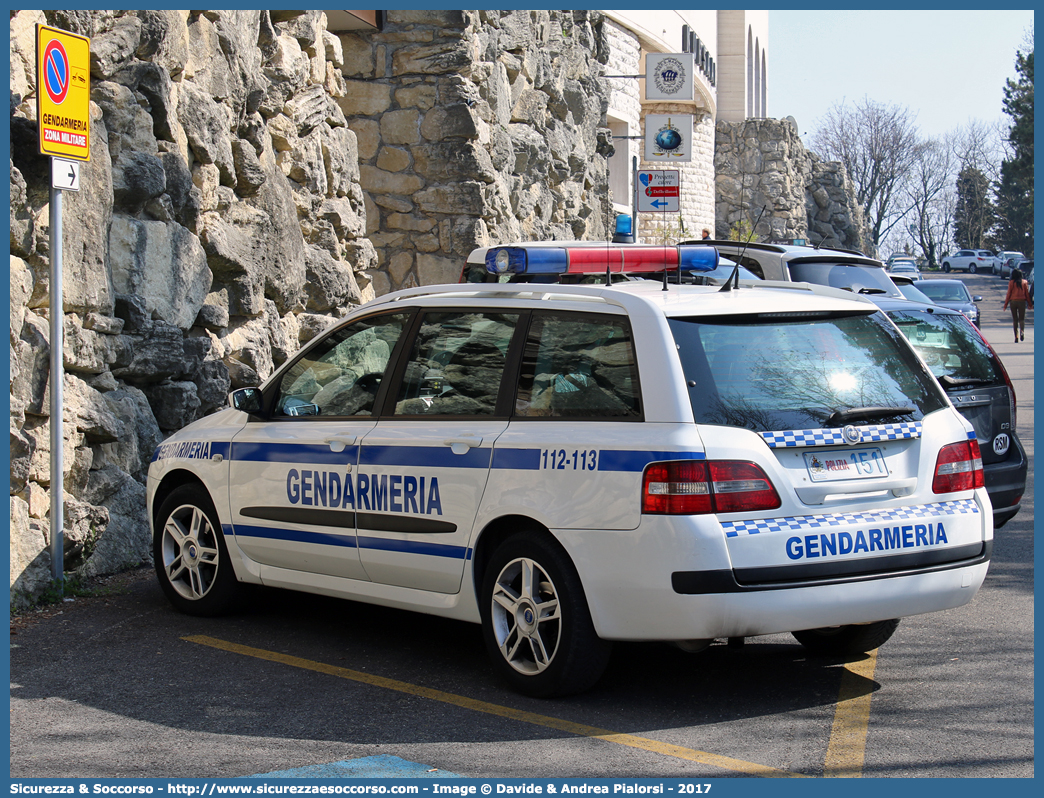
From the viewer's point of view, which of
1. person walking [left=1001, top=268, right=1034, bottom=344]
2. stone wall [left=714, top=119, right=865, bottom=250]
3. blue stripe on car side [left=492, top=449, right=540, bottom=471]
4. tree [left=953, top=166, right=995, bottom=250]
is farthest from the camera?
tree [left=953, top=166, right=995, bottom=250]

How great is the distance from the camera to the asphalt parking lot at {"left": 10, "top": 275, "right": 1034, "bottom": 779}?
451 centimetres

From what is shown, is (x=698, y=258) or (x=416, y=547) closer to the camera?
(x=416, y=547)

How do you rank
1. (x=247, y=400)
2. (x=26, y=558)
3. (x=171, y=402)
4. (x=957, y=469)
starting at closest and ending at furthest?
(x=957, y=469), (x=247, y=400), (x=26, y=558), (x=171, y=402)

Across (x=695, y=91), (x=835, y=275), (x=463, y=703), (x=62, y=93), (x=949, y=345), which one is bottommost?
(x=463, y=703)

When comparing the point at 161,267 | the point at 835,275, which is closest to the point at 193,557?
the point at 161,267

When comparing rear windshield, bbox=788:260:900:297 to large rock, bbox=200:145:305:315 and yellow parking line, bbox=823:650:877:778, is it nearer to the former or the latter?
large rock, bbox=200:145:305:315

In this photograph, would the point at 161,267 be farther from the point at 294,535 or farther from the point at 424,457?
the point at 424,457

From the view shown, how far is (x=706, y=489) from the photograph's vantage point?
A: 15.5 feet

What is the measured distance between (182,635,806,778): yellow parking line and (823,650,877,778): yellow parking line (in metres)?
0.19

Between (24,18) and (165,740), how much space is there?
506 cm

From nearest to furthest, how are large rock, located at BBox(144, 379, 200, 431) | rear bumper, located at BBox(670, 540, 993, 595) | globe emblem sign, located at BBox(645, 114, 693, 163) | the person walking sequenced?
rear bumper, located at BBox(670, 540, 993, 595), large rock, located at BBox(144, 379, 200, 431), globe emblem sign, located at BBox(645, 114, 693, 163), the person walking

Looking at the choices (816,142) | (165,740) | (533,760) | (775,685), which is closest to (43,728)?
(165,740)

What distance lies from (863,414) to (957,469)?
0.58m

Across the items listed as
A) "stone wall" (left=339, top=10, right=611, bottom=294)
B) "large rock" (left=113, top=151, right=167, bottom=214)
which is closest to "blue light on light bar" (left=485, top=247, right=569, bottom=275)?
"large rock" (left=113, top=151, right=167, bottom=214)
